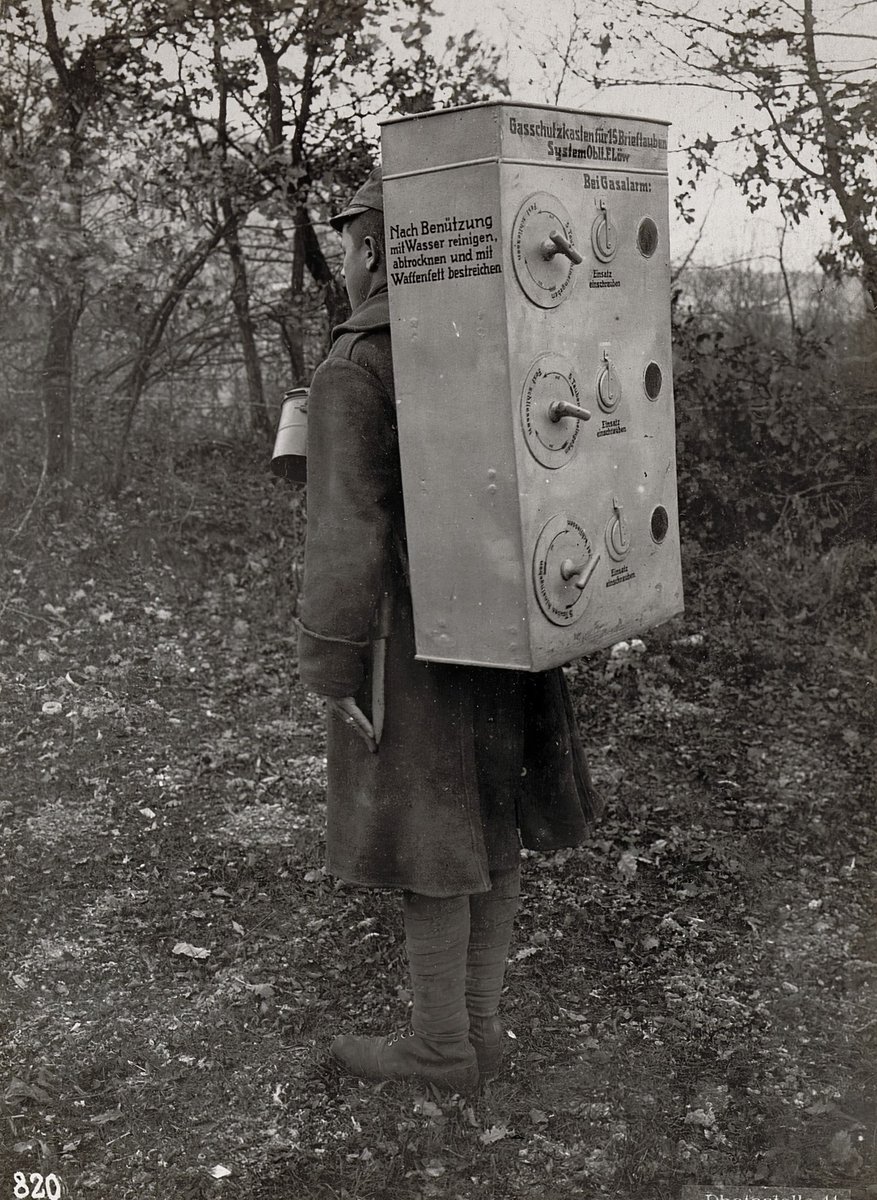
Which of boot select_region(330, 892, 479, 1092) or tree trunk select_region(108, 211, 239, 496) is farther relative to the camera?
tree trunk select_region(108, 211, 239, 496)

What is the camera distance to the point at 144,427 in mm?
6684

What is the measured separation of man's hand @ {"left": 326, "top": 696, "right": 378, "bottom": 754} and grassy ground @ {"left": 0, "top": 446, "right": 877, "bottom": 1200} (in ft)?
3.16

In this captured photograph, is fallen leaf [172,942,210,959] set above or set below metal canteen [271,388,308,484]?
below

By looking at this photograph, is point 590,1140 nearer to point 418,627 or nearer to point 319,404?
point 418,627

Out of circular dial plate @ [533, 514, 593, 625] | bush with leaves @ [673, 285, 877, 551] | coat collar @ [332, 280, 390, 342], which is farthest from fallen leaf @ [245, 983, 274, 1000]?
bush with leaves @ [673, 285, 877, 551]

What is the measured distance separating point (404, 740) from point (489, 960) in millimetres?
695

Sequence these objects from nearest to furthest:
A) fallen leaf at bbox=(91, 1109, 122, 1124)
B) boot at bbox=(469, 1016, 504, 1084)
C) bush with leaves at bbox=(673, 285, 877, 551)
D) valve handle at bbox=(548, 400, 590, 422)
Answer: valve handle at bbox=(548, 400, 590, 422)
fallen leaf at bbox=(91, 1109, 122, 1124)
boot at bbox=(469, 1016, 504, 1084)
bush with leaves at bbox=(673, 285, 877, 551)

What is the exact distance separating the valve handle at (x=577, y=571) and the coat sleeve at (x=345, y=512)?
43 centimetres

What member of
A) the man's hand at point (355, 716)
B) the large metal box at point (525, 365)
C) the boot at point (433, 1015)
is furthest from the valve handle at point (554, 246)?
the boot at point (433, 1015)

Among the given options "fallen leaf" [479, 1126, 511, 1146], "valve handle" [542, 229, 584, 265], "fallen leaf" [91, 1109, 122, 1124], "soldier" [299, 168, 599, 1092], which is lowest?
"fallen leaf" [479, 1126, 511, 1146]

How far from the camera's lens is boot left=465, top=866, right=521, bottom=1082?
2.93 meters

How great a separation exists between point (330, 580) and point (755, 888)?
219 cm

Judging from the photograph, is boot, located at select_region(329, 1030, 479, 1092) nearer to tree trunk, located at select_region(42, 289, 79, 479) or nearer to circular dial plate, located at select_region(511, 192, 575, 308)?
circular dial plate, located at select_region(511, 192, 575, 308)

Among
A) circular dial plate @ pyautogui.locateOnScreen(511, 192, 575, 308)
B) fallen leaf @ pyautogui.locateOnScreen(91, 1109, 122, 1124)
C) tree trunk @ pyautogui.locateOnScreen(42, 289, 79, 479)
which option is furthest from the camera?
tree trunk @ pyautogui.locateOnScreen(42, 289, 79, 479)
